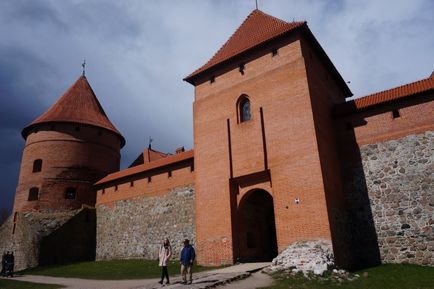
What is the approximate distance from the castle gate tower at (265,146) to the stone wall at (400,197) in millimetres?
1057

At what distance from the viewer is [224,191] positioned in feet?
45.6

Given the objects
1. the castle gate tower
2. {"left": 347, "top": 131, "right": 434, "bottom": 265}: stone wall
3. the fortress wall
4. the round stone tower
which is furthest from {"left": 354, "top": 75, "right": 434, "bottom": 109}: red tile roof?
the round stone tower

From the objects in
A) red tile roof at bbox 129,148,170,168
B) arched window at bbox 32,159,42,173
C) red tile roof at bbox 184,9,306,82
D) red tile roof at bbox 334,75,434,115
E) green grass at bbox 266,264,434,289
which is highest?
red tile roof at bbox 184,9,306,82

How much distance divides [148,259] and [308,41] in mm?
12138

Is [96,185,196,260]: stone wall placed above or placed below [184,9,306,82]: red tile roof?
below

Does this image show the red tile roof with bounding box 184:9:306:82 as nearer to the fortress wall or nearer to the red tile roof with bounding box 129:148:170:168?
the fortress wall

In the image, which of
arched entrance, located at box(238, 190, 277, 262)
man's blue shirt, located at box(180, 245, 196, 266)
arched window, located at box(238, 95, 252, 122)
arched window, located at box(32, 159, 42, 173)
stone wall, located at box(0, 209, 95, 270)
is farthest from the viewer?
arched window, located at box(32, 159, 42, 173)

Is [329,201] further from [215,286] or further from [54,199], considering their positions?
[54,199]

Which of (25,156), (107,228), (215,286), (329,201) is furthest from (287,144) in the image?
(25,156)

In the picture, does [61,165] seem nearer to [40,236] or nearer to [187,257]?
[40,236]

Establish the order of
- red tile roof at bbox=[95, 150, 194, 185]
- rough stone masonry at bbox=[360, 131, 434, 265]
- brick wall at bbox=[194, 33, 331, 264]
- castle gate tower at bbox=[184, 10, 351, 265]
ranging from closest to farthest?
rough stone masonry at bbox=[360, 131, 434, 265] < brick wall at bbox=[194, 33, 331, 264] < castle gate tower at bbox=[184, 10, 351, 265] < red tile roof at bbox=[95, 150, 194, 185]

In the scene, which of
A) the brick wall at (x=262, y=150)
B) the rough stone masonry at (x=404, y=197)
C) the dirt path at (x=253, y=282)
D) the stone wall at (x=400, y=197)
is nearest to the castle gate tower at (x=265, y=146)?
the brick wall at (x=262, y=150)

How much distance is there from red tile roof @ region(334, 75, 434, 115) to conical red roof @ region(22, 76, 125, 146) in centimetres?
1601

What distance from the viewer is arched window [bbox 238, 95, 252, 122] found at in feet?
48.0
